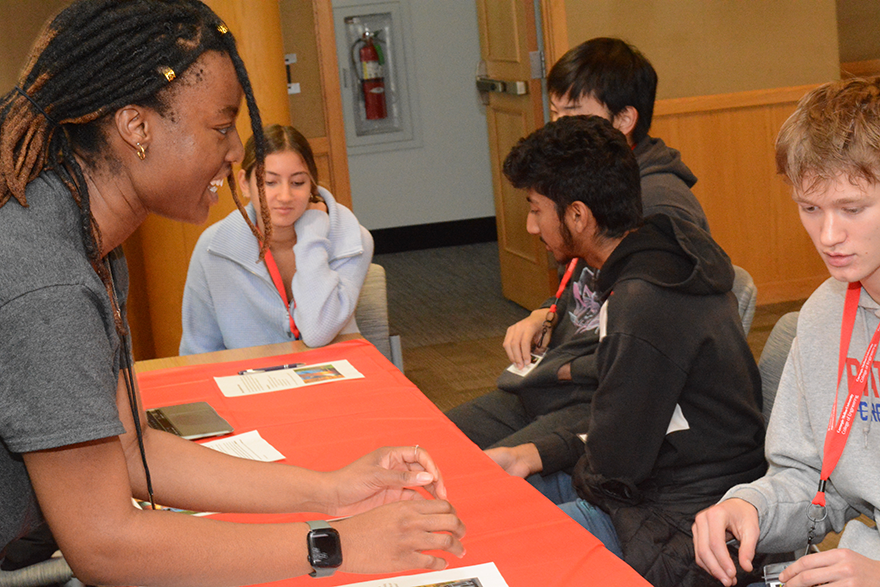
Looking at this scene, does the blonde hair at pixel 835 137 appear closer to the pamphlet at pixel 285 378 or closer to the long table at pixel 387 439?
the long table at pixel 387 439

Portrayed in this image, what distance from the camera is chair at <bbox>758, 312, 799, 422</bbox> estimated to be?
1.85 m

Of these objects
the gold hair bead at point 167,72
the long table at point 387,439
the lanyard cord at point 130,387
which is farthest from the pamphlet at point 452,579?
the gold hair bead at point 167,72

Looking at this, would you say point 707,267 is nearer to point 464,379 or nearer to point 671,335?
point 671,335

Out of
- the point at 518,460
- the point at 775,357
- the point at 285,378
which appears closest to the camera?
the point at 775,357

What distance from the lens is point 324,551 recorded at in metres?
1.05

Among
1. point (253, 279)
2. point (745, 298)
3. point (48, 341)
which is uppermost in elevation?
point (48, 341)

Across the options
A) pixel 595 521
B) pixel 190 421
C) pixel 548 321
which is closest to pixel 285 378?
pixel 190 421

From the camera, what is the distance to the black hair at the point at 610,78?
2.71m

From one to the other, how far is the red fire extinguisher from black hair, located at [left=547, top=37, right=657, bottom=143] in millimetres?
4343

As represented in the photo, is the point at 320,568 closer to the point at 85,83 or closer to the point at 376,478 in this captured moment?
the point at 376,478

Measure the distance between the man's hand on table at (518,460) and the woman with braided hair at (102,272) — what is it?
800mm

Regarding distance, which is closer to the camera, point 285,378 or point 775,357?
point 775,357

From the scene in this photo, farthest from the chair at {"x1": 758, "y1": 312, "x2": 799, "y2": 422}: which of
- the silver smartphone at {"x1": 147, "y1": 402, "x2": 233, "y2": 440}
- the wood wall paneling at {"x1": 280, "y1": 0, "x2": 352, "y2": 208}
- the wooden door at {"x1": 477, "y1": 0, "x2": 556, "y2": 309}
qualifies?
the wood wall paneling at {"x1": 280, "y1": 0, "x2": 352, "y2": 208}

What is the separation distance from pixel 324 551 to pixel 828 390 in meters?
0.86
